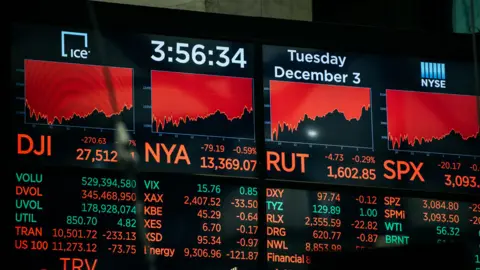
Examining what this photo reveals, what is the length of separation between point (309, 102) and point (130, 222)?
5.18 ft

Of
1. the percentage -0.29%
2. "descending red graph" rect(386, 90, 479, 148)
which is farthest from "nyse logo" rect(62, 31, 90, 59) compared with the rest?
"descending red graph" rect(386, 90, 479, 148)

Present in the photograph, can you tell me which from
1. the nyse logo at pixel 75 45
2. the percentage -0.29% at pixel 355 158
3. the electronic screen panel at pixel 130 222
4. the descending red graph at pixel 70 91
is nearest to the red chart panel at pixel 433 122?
the percentage -0.29% at pixel 355 158

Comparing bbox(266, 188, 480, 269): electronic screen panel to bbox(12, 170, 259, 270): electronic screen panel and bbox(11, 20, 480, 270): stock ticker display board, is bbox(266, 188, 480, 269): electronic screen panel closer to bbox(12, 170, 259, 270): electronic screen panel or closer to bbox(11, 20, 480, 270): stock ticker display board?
bbox(11, 20, 480, 270): stock ticker display board

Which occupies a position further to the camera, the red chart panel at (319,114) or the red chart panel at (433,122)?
the red chart panel at (433,122)

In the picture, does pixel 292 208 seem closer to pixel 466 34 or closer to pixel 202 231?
pixel 202 231

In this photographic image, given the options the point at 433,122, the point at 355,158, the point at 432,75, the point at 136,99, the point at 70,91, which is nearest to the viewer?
the point at 70,91

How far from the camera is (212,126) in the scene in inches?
357

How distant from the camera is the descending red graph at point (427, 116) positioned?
9.54m

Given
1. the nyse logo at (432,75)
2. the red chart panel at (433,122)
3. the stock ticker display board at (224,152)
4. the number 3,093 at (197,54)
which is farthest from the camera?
the nyse logo at (432,75)

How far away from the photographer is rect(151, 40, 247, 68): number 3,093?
9.13 m

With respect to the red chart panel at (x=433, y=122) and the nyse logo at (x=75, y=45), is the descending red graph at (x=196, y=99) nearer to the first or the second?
the nyse logo at (x=75, y=45)

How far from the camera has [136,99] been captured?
899cm

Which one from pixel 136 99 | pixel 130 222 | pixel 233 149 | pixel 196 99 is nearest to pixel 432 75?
pixel 233 149

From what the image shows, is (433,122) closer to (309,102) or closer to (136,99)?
(309,102)
